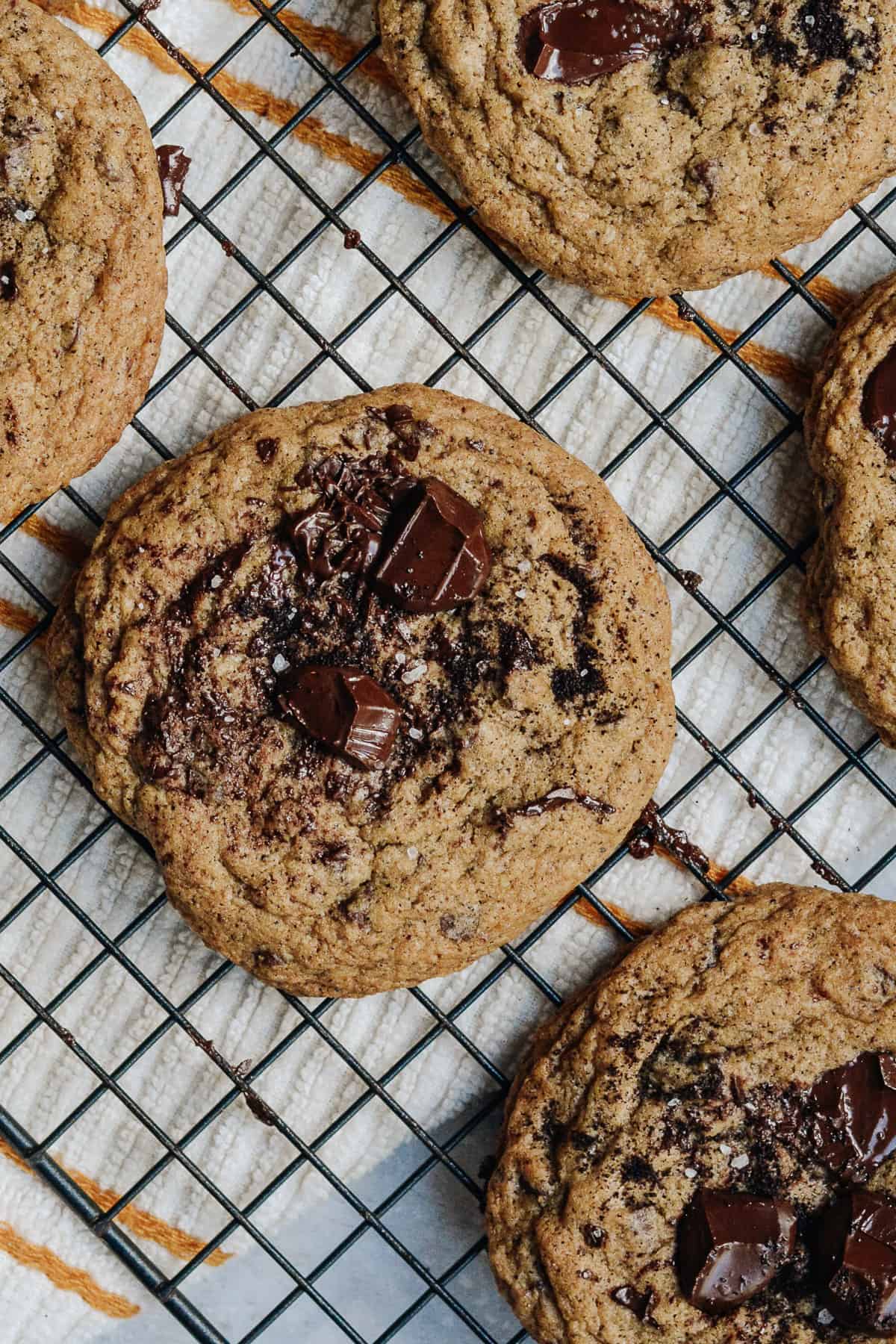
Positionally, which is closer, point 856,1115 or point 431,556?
point 431,556

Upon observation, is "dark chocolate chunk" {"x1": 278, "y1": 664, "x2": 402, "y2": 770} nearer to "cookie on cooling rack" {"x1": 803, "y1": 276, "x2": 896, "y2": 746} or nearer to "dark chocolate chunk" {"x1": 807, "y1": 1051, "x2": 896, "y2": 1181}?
"cookie on cooling rack" {"x1": 803, "y1": 276, "x2": 896, "y2": 746}

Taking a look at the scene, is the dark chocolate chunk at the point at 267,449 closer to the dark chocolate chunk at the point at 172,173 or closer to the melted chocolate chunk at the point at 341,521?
the melted chocolate chunk at the point at 341,521

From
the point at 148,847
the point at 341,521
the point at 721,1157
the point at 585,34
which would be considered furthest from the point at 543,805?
the point at 585,34

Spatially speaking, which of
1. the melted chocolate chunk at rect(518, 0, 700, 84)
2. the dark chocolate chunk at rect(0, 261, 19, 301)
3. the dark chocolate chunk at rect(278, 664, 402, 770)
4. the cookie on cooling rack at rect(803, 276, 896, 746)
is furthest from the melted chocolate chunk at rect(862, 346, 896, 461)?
the dark chocolate chunk at rect(0, 261, 19, 301)

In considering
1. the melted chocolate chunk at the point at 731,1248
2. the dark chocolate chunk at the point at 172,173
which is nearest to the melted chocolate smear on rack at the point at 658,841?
the melted chocolate chunk at the point at 731,1248

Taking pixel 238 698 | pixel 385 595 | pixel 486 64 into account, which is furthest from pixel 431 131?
pixel 238 698

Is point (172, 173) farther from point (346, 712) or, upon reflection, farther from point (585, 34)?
point (346, 712)
